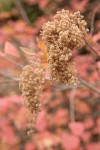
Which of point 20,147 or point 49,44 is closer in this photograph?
point 49,44

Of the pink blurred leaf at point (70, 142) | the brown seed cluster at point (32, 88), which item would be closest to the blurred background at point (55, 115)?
the pink blurred leaf at point (70, 142)

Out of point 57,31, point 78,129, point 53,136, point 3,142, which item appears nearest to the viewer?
point 57,31

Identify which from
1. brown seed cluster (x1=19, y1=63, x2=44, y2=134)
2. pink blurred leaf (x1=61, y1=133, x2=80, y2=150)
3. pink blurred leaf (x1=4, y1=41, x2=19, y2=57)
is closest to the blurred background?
pink blurred leaf (x1=61, y1=133, x2=80, y2=150)

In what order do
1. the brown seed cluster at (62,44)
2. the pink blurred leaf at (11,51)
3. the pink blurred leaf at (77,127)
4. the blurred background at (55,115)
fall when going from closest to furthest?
1. the brown seed cluster at (62,44)
2. the pink blurred leaf at (11,51)
3. the pink blurred leaf at (77,127)
4. the blurred background at (55,115)

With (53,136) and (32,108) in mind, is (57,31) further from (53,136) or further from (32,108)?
(53,136)

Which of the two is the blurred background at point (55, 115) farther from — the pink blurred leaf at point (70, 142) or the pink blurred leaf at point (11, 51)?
the pink blurred leaf at point (11, 51)

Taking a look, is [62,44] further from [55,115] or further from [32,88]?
[55,115]

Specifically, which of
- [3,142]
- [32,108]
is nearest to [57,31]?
[32,108]

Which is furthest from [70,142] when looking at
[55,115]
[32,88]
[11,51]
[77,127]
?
[32,88]
